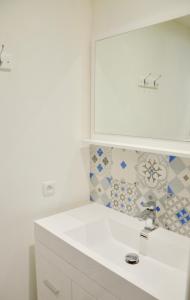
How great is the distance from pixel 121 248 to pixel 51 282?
397mm

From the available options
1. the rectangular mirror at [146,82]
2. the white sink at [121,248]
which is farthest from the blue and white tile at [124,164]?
the white sink at [121,248]

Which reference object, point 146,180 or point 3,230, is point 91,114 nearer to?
point 146,180

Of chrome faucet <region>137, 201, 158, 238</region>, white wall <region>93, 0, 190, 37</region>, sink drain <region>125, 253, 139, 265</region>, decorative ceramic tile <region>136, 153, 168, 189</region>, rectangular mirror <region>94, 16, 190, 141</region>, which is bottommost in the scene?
sink drain <region>125, 253, 139, 265</region>

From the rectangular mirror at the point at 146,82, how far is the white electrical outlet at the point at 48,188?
44 centimetres

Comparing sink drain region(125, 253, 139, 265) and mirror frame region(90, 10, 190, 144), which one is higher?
mirror frame region(90, 10, 190, 144)

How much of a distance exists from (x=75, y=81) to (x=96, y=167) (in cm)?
56

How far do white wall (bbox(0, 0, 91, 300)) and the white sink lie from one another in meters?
0.17

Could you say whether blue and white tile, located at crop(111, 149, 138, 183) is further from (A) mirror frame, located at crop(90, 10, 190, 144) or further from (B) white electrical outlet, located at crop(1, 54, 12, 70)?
(B) white electrical outlet, located at crop(1, 54, 12, 70)

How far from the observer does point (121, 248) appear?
130cm

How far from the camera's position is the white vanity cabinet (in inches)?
40.2

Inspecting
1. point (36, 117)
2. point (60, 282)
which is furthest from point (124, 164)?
point (60, 282)

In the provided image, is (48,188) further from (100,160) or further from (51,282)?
(51,282)

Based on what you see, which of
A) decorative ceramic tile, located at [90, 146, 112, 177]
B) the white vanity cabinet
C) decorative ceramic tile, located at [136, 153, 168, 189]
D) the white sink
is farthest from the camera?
decorative ceramic tile, located at [90, 146, 112, 177]

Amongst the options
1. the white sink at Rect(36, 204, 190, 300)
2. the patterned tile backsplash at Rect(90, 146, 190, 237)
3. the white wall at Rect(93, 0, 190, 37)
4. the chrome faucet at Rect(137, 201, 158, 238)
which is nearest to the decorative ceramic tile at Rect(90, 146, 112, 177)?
the patterned tile backsplash at Rect(90, 146, 190, 237)
